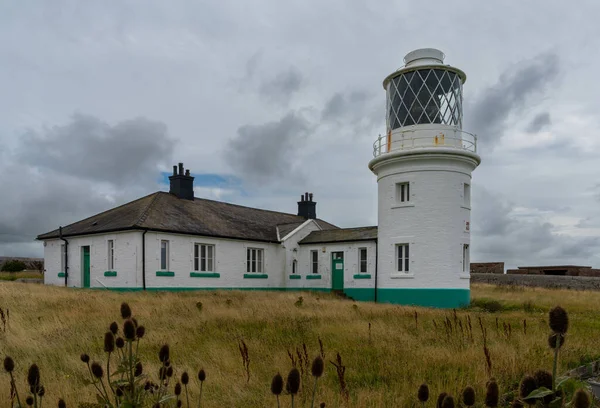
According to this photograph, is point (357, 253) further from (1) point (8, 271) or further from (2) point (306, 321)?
(1) point (8, 271)

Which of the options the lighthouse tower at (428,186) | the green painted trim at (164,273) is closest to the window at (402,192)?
the lighthouse tower at (428,186)

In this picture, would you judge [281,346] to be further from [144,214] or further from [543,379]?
[144,214]

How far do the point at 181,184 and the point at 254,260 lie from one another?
5574 millimetres

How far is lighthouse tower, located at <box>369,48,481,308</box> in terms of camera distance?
740 inches

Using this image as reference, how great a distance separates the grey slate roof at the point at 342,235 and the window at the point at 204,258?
5.57 meters

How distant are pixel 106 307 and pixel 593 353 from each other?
1126cm

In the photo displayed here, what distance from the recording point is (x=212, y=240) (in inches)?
903

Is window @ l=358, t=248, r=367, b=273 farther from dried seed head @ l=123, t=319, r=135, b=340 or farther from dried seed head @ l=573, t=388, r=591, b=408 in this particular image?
dried seed head @ l=573, t=388, r=591, b=408

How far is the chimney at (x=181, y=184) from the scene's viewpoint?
2538 centimetres

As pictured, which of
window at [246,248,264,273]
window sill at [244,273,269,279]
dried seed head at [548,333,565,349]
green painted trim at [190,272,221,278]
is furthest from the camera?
window at [246,248,264,273]

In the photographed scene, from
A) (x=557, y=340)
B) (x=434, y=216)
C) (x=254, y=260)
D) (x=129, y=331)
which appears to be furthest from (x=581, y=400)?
(x=254, y=260)

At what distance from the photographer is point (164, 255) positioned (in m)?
21.2

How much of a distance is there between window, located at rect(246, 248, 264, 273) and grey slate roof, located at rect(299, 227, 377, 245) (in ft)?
8.44

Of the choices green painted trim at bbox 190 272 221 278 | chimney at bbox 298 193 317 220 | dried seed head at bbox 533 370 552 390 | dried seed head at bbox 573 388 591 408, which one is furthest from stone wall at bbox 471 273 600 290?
dried seed head at bbox 573 388 591 408
